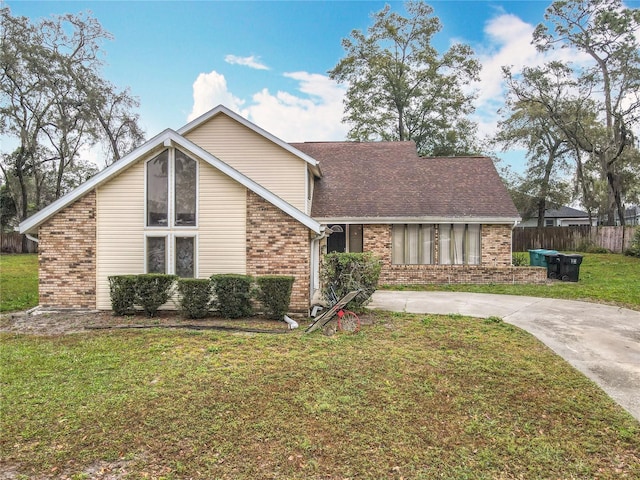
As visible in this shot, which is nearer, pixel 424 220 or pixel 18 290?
pixel 18 290

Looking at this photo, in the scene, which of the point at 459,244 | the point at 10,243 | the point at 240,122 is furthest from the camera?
the point at 10,243

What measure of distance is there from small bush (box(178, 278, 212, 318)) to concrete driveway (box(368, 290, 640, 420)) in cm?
427

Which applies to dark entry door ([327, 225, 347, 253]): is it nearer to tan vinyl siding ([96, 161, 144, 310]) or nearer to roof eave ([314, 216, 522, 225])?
roof eave ([314, 216, 522, 225])

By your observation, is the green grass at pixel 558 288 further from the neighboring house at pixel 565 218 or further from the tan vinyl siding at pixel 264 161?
the neighboring house at pixel 565 218

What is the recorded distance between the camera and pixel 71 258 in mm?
9117

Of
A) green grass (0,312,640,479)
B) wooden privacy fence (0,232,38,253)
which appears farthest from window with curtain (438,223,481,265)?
wooden privacy fence (0,232,38,253)

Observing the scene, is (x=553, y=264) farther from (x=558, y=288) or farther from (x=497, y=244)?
(x=558, y=288)

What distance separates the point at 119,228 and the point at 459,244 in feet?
39.0

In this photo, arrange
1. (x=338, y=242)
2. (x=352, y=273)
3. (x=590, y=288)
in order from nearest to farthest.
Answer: (x=352, y=273), (x=590, y=288), (x=338, y=242)

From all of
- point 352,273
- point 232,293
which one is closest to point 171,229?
point 232,293

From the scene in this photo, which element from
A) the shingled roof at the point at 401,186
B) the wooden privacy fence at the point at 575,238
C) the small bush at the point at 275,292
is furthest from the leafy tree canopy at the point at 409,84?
the small bush at the point at 275,292

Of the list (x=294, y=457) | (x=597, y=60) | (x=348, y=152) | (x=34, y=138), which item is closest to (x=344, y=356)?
(x=294, y=457)

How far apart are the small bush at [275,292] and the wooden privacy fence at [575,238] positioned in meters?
23.5

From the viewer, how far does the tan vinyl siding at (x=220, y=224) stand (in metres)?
9.23
